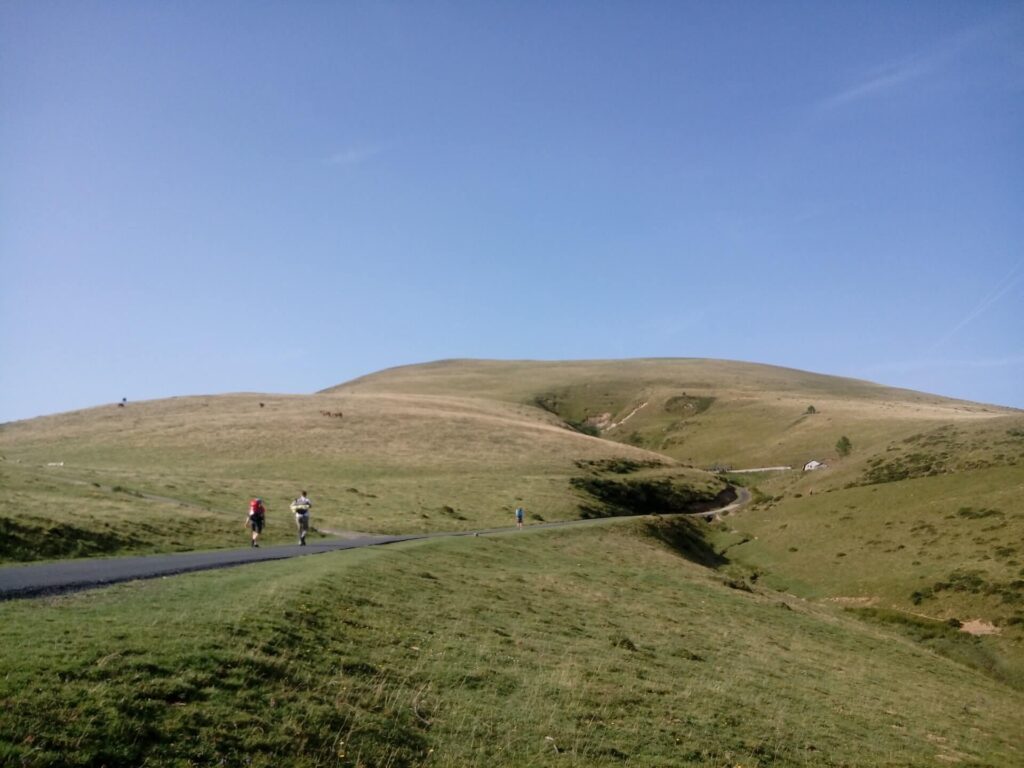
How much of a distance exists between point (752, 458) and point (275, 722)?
143 m

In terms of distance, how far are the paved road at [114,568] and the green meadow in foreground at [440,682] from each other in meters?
1.41

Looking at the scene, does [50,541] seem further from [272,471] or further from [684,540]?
[684,540]

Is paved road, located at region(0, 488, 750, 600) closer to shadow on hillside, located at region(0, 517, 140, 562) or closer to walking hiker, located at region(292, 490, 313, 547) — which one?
walking hiker, located at region(292, 490, 313, 547)

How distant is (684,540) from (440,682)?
5270cm

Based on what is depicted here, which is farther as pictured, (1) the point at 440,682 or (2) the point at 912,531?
(2) the point at 912,531

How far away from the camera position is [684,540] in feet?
217

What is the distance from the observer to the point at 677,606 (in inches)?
1356

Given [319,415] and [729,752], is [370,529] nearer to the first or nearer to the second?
[729,752]

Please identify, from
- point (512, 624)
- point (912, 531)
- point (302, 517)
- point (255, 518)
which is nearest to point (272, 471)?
point (302, 517)

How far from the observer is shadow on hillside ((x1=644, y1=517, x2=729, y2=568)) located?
200 feet

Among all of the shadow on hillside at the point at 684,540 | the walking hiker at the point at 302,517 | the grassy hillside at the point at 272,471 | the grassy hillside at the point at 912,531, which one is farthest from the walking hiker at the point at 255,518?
the grassy hillside at the point at 912,531

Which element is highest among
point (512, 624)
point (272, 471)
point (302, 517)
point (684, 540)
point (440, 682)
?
point (272, 471)

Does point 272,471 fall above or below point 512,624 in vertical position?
above

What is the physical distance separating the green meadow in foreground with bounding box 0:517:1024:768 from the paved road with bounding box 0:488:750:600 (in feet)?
4.63
